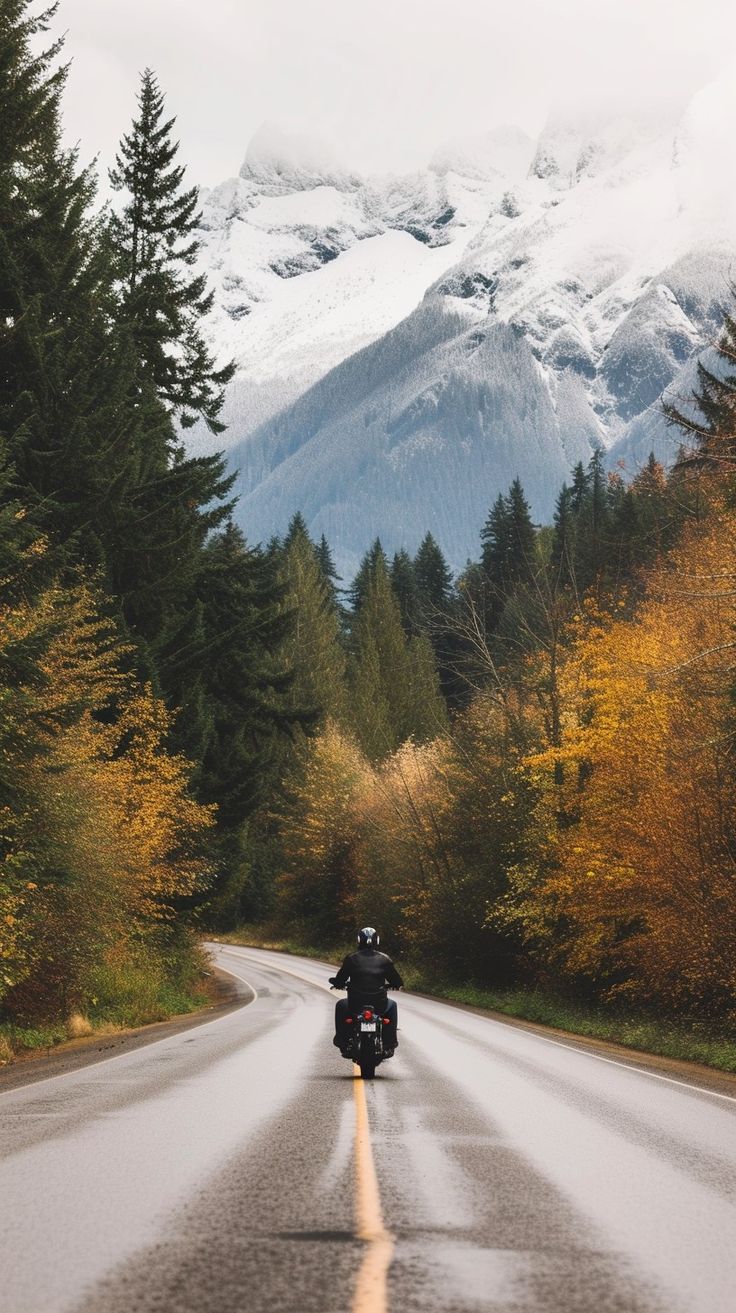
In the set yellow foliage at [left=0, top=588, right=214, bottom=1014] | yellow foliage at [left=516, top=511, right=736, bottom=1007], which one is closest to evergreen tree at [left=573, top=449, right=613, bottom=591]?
yellow foliage at [left=516, top=511, right=736, bottom=1007]

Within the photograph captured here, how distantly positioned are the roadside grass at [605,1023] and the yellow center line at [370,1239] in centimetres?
1021

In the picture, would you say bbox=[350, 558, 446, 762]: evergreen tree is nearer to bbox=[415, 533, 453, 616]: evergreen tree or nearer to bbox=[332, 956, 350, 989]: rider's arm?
bbox=[415, 533, 453, 616]: evergreen tree

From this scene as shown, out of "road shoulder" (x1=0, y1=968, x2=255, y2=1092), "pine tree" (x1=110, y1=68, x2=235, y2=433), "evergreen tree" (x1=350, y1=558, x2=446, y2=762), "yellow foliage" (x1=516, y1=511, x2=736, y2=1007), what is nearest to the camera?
"road shoulder" (x1=0, y1=968, x2=255, y2=1092)

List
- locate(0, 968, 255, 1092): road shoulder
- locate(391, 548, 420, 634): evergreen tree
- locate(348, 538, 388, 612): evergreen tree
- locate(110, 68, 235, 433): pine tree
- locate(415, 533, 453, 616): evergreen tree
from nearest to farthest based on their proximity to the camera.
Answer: locate(0, 968, 255, 1092): road shoulder
locate(110, 68, 235, 433): pine tree
locate(348, 538, 388, 612): evergreen tree
locate(391, 548, 420, 634): evergreen tree
locate(415, 533, 453, 616): evergreen tree

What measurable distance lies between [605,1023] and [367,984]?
39.1 ft

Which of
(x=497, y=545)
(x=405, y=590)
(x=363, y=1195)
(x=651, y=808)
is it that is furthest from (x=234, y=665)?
(x=405, y=590)

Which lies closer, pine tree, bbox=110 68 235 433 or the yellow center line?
the yellow center line

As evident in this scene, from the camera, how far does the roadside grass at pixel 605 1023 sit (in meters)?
17.9

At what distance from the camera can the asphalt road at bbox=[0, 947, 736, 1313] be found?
4.87 m

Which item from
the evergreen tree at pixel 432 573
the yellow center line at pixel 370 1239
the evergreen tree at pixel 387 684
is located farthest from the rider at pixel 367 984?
the evergreen tree at pixel 432 573

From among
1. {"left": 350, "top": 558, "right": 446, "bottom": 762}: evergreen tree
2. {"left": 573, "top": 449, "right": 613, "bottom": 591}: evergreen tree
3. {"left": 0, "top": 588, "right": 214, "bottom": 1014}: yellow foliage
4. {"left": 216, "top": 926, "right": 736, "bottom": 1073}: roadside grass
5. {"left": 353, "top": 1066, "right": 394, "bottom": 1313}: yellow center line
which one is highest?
{"left": 573, "top": 449, "right": 613, "bottom": 591}: evergreen tree

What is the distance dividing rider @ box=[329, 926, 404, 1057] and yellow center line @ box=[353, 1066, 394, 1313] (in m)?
4.92

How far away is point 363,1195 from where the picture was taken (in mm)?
Result: 6688

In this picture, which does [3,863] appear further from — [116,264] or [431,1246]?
[116,264]
